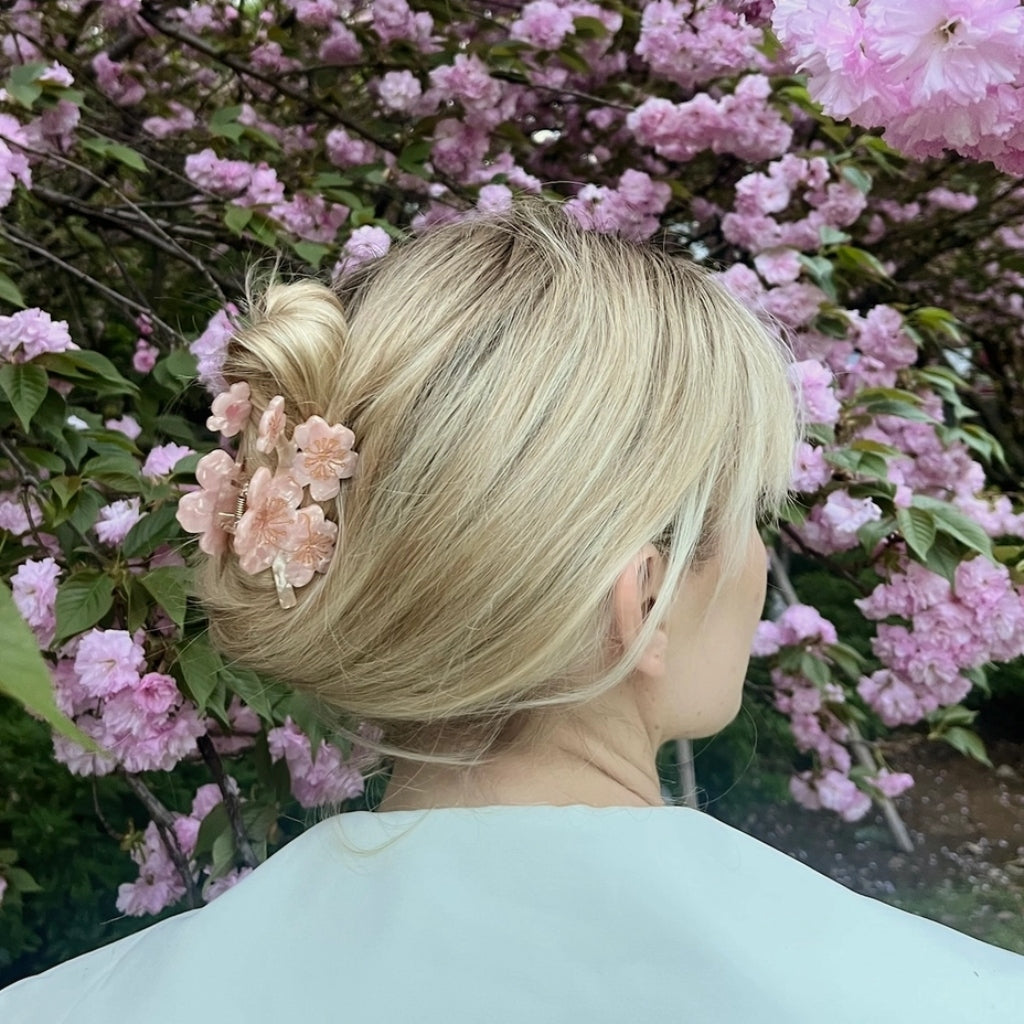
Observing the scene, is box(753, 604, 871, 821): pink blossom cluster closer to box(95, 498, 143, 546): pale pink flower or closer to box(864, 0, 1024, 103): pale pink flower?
box(95, 498, 143, 546): pale pink flower

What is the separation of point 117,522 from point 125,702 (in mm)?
209

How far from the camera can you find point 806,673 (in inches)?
62.9

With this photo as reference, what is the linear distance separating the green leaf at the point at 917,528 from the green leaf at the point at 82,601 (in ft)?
3.38

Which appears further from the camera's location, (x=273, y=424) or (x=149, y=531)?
(x=149, y=531)

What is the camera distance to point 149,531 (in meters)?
1.04

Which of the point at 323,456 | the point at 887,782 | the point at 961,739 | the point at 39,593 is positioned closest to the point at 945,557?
the point at 961,739

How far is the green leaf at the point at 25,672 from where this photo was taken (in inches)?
10.1

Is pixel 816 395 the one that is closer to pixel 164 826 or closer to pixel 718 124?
pixel 718 124

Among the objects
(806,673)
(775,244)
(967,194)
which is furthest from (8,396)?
(967,194)

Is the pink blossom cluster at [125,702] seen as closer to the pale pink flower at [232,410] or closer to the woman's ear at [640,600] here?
the pale pink flower at [232,410]

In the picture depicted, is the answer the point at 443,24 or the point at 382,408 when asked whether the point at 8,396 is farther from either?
the point at 443,24

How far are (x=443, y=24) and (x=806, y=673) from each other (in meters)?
1.52

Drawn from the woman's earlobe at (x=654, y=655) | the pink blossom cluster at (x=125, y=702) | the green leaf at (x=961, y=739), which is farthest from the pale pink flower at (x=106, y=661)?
the green leaf at (x=961, y=739)

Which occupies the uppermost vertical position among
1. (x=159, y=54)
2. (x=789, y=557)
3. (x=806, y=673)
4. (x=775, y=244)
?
(x=775, y=244)
